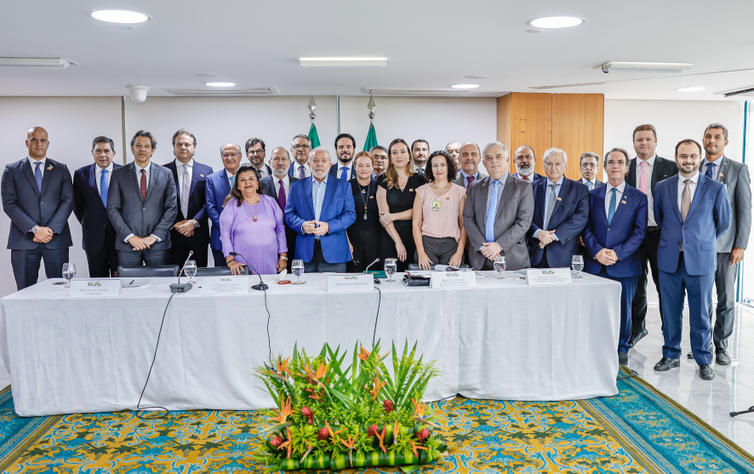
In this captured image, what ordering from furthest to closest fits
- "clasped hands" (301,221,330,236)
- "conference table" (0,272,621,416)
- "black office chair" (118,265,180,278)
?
1. "clasped hands" (301,221,330,236)
2. "black office chair" (118,265,180,278)
3. "conference table" (0,272,621,416)

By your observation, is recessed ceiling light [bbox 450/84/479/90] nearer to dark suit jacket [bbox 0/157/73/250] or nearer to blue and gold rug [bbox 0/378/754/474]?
blue and gold rug [bbox 0/378/754/474]

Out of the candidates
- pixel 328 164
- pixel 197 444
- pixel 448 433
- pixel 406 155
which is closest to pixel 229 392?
pixel 197 444

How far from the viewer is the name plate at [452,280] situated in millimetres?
3432

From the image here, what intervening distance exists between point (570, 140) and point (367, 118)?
260 cm

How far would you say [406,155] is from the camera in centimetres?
482

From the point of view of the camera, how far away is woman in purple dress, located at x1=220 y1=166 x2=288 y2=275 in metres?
4.38

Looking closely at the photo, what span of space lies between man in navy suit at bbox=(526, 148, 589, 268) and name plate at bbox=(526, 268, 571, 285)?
888 millimetres

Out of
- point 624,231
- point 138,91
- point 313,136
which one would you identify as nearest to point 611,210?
point 624,231

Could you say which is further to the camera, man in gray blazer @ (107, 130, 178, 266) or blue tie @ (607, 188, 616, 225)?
man in gray blazer @ (107, 130, 178, 266)

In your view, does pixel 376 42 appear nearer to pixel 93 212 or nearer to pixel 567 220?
pixel 567 220

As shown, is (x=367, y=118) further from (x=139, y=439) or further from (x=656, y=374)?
(x=139, y=439)

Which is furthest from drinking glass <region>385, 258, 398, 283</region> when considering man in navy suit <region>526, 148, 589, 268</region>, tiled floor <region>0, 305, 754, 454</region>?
tiled floor <region>0, 305, 754, 454</region>

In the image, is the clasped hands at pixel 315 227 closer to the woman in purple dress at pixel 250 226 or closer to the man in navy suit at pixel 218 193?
the woman in purple dress at pixel 250 226

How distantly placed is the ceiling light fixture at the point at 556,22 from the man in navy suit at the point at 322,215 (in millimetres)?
1849
